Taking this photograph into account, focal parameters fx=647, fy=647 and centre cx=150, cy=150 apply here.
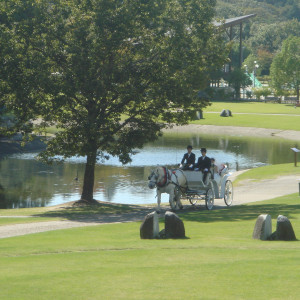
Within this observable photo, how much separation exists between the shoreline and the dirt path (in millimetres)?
31309

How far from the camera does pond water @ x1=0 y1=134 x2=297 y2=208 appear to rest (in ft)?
113

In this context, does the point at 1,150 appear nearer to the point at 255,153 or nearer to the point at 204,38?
the point at 255,153

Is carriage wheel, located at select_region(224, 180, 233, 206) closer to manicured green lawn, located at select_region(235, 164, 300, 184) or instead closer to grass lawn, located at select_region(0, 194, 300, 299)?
grass lawn, located at select_region(0, 194, 300, 299)

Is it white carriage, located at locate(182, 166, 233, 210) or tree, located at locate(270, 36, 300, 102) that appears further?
tree, located at locate(270, 36, 300, 102)

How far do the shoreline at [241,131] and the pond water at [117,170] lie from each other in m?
4.40

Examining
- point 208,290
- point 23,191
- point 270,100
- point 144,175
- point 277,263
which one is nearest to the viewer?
point 208,290

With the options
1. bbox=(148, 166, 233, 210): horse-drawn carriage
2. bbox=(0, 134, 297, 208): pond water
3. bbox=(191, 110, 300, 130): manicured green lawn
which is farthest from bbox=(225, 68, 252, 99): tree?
bbox=(148, 166, 233, 210): horse-drawn carriage

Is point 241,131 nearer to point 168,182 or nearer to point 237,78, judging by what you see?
point 237,78

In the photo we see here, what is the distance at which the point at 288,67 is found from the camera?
108 meters

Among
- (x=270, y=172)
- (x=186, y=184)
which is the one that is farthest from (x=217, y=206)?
(x=270, y=172)

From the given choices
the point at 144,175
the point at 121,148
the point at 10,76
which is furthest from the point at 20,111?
the point at 144,175

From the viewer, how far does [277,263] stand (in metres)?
12.2

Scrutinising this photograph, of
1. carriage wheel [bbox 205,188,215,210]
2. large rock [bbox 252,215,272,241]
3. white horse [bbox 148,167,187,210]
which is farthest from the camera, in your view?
carriage wheel [bbox 205,188,215,210]

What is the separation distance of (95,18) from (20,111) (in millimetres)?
5197
